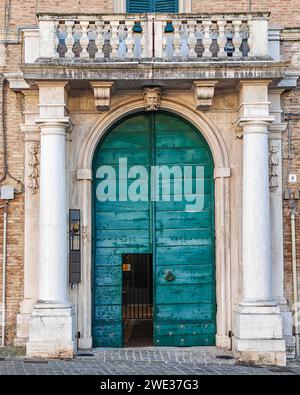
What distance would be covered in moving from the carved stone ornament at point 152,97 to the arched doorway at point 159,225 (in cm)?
51

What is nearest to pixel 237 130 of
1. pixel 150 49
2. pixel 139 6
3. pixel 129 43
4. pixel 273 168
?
pixel 273 168

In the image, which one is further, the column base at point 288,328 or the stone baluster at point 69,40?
the column base at point 288,328

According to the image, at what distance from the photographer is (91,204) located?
12.7m

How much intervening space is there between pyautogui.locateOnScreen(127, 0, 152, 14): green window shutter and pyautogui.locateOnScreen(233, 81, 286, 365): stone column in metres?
2.78

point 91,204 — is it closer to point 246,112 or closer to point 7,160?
point 7,160

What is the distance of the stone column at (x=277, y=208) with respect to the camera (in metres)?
12.4

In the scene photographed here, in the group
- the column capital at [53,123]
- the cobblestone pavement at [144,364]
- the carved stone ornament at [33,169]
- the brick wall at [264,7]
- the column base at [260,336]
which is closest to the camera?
the cobblestone pavement at [144,364]

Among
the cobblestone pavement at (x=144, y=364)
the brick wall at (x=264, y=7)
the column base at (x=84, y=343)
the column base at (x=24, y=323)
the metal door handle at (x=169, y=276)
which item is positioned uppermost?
the brick wall at (x=264, y=7)

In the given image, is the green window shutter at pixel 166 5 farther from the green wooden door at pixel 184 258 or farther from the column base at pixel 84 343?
the column base at pixel 84 343

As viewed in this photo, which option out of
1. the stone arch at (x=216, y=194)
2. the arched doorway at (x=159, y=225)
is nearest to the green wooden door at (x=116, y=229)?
the arched doorway at (x=159, y=225)

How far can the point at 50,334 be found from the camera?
1149 centimetres

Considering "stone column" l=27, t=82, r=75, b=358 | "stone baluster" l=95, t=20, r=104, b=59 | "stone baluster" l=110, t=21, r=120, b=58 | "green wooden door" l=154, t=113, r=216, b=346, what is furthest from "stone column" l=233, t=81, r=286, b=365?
"stone column" l=27, t=82, r=75, b=358

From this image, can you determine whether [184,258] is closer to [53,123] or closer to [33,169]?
[33,169]

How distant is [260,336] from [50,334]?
11.4 ft
